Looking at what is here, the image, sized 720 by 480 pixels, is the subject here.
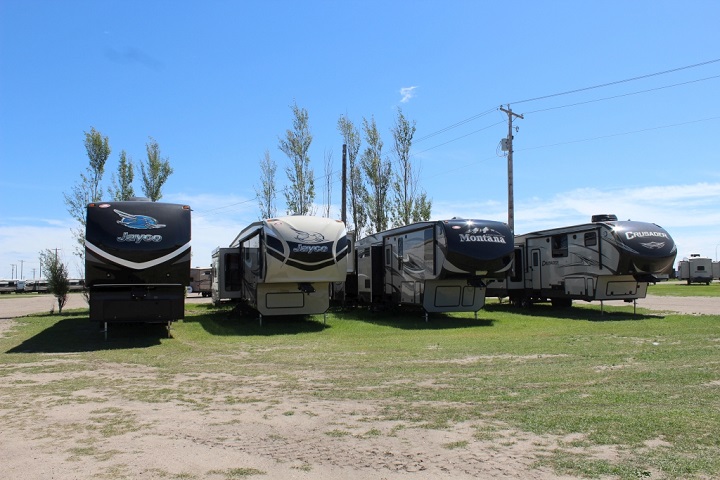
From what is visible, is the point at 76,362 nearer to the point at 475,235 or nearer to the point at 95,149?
the point at 475,235

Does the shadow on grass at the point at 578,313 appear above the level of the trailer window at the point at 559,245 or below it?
below

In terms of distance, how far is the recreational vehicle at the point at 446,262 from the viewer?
1648cm

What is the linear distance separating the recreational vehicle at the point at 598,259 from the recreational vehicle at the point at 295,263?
6.00 m

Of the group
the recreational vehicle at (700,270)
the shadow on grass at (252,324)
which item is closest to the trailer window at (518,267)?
the shadow on grass at (252,324)

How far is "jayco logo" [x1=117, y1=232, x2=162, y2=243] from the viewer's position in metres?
12.8

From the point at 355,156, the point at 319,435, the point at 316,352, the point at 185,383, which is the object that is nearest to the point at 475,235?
the point at 316,352

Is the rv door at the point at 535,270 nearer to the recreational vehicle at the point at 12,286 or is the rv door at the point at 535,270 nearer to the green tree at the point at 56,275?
the green tree at the point at 56,275

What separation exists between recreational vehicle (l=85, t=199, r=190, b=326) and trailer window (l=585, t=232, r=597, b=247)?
13437mm

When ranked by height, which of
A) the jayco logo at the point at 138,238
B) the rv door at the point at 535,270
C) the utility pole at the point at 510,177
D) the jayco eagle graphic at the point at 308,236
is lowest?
the rv door at the point at 535,270

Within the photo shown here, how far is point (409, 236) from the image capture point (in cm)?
1866

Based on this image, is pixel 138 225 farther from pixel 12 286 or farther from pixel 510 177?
pixel 12 286

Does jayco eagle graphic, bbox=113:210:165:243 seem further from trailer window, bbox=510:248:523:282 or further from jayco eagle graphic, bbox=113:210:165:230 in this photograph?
trailer window, bbox=510:248:523:282

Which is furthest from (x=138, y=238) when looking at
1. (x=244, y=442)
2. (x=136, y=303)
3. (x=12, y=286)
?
(x=12, y=286)

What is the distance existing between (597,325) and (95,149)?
69.1ft
